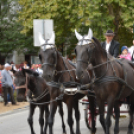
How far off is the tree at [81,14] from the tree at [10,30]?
267 cm

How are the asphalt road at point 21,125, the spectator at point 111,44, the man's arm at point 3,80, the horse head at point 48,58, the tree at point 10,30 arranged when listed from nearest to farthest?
the horse head at point 48,58 → the spectator at point 111,44 → the asphalt road at point 21,125 → the man's arm at point 3,80 → the tree at point 10,30

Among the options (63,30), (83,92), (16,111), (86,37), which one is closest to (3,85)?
(16,111)

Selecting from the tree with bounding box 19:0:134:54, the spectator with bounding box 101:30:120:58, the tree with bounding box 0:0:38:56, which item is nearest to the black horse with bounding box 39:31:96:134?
the spectator with bounding box 101:30:120:58

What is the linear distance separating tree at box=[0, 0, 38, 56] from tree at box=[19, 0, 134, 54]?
2.67m

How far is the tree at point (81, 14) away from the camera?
1764cm

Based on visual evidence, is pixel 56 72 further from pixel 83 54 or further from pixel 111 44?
pixel 111 44

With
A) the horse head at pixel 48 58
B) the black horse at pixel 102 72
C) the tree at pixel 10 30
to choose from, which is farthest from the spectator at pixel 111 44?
the tree at pixel 10 30

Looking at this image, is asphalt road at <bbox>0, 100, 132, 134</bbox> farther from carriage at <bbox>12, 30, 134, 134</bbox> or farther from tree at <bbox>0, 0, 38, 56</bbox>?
tree at <bbox>0, 0, 38, 56</bbox>

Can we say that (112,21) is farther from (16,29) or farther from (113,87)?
(113,87)

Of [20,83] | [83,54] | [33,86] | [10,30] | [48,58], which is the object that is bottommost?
[33,86]

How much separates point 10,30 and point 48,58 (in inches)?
690

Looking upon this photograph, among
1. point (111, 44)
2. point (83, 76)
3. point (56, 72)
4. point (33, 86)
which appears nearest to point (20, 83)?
point (33, 86)

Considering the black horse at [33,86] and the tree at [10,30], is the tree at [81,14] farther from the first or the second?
the black horse at [33,86]

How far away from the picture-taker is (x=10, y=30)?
2388 cm
